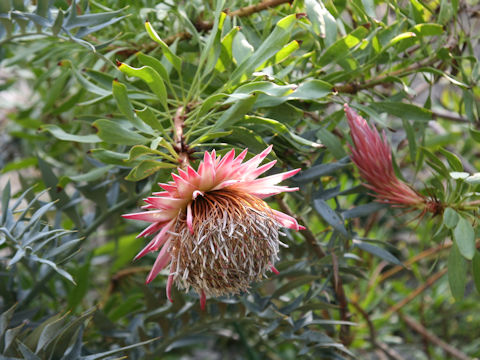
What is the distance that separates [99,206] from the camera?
69 centimetres

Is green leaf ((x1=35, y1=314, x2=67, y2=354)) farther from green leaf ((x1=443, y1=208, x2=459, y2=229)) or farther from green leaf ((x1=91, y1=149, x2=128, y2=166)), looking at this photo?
green leaf ((x1=443, y1=208, x2=459, y2=229))

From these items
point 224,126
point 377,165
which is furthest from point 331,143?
point 224,126

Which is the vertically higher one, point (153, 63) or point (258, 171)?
point (153, 63)

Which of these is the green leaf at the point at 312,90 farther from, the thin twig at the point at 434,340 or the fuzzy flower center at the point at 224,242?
the thin twig at the point at 434,340

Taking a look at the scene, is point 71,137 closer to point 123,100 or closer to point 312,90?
point 123,100

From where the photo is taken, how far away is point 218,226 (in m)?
0.46

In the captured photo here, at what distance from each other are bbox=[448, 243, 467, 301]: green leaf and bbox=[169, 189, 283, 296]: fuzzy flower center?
19 centimetres

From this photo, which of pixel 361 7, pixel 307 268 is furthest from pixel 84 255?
pixel 361 7

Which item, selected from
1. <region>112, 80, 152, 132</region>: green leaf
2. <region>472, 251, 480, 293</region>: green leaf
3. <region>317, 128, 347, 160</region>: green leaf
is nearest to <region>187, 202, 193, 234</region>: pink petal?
<region>112, 80, 152, 132</region>: green leaf

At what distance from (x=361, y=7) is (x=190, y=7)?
8.3 inches

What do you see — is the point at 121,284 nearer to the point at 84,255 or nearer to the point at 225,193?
the point at 84,255

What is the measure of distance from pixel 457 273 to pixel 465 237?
0.15ft

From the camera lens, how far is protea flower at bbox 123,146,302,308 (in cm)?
46

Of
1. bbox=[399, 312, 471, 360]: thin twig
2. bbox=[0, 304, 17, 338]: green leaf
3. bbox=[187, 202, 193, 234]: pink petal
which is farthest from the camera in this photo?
bbox=[399, 312, 471, 360]: thin twig
